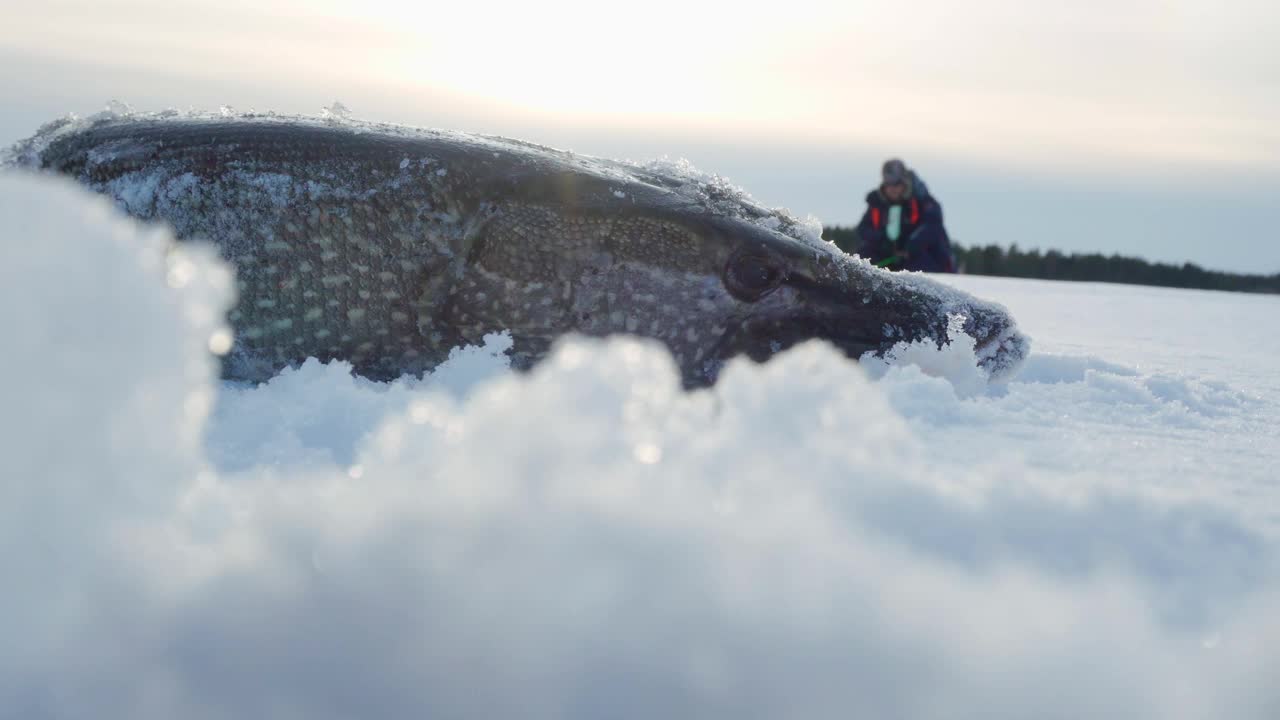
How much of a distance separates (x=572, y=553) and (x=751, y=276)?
1.71 meters

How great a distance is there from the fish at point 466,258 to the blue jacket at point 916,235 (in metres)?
9.88

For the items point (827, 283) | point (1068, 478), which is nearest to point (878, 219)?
point (827, 283)

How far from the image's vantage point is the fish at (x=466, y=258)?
2.64 m

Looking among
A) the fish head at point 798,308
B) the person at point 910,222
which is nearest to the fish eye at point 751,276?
the fish head at point 798,308

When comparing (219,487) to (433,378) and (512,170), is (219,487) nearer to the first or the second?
(433,378)

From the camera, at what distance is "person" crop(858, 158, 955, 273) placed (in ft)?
40.7

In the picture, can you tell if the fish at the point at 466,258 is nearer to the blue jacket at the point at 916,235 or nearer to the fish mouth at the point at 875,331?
the fish mouth at the point at 875,331

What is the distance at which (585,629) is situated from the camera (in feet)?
3.58

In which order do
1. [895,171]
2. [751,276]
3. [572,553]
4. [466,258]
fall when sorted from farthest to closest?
[895,171], [751,276], [466,258], [572,553]

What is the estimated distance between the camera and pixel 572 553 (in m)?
1.17

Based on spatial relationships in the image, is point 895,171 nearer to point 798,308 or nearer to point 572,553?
point 798,308

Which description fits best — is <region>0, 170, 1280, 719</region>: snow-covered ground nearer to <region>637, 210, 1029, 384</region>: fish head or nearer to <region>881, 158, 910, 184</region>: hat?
<region>637, 210, 1029, 384</region>: fish head

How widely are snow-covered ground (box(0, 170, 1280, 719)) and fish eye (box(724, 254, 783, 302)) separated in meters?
1.09

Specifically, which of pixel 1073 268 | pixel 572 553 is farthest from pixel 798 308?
pixel 1073 268
